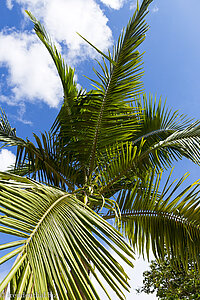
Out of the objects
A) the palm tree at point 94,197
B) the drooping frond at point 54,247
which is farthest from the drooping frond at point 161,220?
the drooping frond at point 54,247

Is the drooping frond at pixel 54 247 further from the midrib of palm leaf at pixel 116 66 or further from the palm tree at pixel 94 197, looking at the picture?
the midrib of palm leaf at pixel 116 66

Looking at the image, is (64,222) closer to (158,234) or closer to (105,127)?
(158,234)

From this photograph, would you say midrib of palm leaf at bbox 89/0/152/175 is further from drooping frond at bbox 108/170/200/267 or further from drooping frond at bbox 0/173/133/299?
drooping frond at bbox 0/173/133/299

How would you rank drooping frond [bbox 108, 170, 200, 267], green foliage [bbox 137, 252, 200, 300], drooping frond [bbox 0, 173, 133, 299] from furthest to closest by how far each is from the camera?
green foliage [bbox 137, 252, 200, 300], drooping frond [bbox 108, 170, 200, 267], drooping frond [bbox 0, 173, 133, 299]

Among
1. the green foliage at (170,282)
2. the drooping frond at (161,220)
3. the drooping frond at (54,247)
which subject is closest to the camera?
the drooping frond at (54,247)

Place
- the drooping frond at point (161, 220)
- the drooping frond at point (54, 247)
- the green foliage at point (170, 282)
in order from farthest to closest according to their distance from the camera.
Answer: the green foliage at point (170, 282) < the drooping frond at point (161, 220) < the drooping frond at point (54, 247)

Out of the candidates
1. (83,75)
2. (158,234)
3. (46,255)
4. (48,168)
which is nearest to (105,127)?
(83,75)

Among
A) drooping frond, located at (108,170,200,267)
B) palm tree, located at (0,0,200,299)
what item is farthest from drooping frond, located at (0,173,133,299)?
drooping frond, located at (108,170,200,267)

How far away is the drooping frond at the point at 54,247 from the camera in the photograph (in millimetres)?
890

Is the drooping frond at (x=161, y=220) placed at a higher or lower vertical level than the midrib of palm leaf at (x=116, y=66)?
lower

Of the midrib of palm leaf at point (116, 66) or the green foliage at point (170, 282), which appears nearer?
the midrib of palm leaf at point (116, 66)

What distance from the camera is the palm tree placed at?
0.99 meters

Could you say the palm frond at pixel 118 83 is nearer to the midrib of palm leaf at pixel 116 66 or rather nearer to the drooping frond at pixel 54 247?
the midrib of palm leaf at pixel 116 66

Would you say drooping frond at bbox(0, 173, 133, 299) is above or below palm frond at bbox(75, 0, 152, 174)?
below
